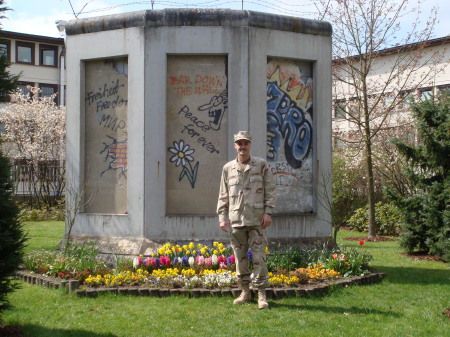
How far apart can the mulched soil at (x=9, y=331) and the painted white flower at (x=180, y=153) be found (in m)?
4.80

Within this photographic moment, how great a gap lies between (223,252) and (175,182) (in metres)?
1.60

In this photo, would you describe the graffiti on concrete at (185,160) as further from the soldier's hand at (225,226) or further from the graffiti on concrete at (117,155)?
the soldier's hand at (225,226)

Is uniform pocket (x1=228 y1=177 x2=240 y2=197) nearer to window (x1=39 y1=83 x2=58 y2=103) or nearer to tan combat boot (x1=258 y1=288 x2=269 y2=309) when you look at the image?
tan combat boot (x1=258 y1=288 x2=269 y2=309)

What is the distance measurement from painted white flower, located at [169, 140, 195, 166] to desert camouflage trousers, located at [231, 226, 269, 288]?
2957 millimetres

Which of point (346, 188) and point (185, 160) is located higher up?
point (185, 160)

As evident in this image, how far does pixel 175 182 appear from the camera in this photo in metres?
10.6

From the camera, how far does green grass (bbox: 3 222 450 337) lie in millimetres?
6547

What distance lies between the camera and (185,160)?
1058 centimetres

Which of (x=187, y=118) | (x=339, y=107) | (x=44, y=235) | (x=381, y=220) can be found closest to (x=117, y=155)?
(x=187, y=118)

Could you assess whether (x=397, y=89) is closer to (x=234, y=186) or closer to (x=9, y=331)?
(x=234, y=186)

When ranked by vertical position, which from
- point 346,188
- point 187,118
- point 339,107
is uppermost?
→ point 339,107

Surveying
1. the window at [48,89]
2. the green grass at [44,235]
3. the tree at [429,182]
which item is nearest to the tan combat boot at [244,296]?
the tree at [429,182]

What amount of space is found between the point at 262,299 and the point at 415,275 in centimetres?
410

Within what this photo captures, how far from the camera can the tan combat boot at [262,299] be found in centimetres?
748
